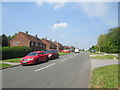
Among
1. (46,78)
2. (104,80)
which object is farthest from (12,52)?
(104,80)

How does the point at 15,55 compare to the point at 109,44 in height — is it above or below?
below

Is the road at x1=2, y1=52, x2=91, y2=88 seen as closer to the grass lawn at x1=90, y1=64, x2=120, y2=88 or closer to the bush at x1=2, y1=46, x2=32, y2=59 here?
the grass lawn at x1=90, y1=64, x2=120, y2=88

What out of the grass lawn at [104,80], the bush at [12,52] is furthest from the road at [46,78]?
the bush at [12,52]

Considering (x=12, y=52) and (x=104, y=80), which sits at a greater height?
(x=12, y=52)

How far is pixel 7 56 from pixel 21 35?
1028 inches

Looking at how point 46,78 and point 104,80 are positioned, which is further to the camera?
point 46,78

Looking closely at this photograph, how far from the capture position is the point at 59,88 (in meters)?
5.51

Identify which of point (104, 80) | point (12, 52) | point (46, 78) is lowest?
point (46, 78)

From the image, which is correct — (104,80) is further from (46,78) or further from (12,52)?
(12,52)

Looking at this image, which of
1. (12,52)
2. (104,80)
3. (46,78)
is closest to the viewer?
(104,80)

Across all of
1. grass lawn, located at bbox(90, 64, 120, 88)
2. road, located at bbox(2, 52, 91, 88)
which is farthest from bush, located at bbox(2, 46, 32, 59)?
grass lawn, located at bbox(90, 64, 120, 88)

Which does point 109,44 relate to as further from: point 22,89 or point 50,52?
point 50,52

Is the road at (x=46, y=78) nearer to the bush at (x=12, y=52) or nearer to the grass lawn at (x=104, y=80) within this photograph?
the grass lawn at (x=104, y=80)

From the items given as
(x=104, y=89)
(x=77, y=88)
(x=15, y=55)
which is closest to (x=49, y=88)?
(x=77, y=88)
